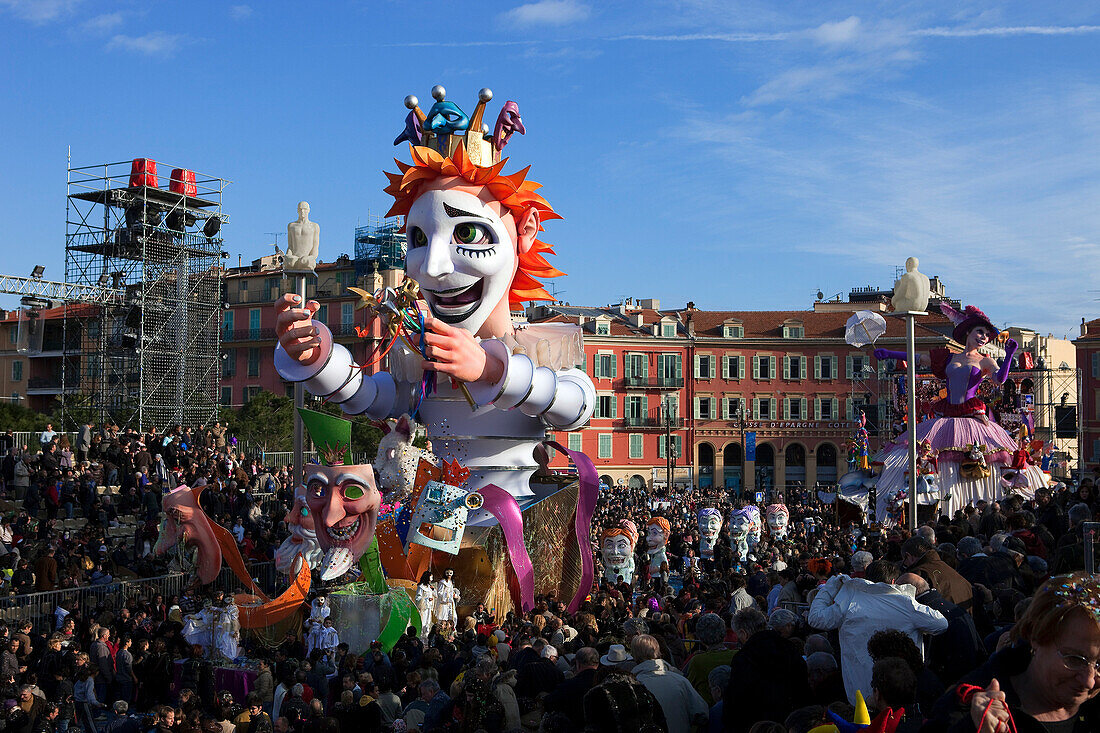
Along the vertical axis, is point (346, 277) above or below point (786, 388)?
above

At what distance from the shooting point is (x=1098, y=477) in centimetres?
1323

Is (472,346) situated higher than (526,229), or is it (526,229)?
(526,229)

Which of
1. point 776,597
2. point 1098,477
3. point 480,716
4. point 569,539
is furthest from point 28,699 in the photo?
point 1098,477

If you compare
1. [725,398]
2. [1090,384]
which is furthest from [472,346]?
[1090,384]

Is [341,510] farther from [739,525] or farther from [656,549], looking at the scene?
[739,525]

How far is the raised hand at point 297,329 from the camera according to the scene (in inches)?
488

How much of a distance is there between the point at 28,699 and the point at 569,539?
707 cm

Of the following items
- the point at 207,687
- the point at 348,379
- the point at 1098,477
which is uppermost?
the point at 348,379

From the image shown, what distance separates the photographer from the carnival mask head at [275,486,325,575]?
12.8 m

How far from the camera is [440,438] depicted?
13781 millimetres

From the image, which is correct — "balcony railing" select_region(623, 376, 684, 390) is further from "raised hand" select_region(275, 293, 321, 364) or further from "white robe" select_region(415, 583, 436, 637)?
"white robe" select_region(415, 583, 436, 637)

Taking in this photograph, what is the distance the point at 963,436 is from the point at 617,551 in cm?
885

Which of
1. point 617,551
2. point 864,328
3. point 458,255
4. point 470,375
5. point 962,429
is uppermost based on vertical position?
point 458,255

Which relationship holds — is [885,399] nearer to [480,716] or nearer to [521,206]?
[521,206]
